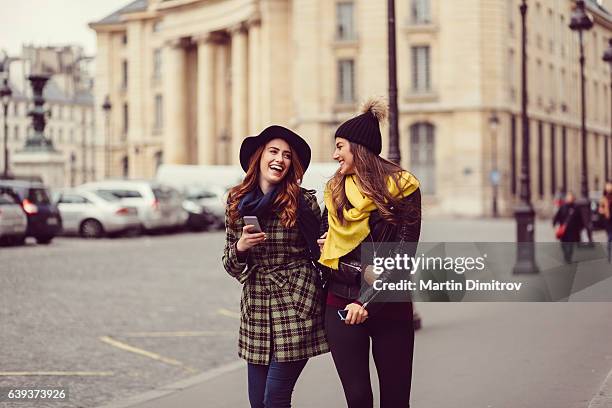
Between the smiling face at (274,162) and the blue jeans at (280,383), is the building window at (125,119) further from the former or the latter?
the blue jeans at (280,383)

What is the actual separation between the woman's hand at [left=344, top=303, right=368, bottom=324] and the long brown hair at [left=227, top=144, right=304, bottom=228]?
2.12 feet

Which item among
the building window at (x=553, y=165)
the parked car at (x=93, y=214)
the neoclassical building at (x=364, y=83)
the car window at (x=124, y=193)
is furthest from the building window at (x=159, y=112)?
the parked car at (x=93, y=214)

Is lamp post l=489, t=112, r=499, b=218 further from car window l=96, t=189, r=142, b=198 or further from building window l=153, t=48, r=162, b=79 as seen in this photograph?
building window l=153, t=48, r=162, b=79

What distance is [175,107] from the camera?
91.0 m

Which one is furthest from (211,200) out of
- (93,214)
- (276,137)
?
(276,137)

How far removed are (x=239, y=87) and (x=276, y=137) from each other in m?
76.0

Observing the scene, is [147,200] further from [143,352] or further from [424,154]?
[424,154]

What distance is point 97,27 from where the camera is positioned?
10706cm

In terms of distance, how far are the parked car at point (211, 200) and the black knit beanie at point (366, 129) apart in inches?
1525

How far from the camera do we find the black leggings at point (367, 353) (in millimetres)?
5684

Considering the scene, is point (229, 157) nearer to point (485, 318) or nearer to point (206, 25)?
point (206, 25)

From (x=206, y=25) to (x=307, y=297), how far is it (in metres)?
83.2

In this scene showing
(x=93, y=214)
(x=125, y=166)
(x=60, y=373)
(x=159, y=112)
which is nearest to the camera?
(x=60, y=373)

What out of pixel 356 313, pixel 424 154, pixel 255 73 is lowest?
pixel 356 313
